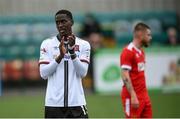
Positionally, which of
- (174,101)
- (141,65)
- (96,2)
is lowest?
(174,101)

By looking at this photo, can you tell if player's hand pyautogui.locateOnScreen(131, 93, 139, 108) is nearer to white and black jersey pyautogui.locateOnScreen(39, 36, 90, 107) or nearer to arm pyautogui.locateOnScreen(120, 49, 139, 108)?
arm pyautogui.locateOnScreen(120, 49, 139, 108)

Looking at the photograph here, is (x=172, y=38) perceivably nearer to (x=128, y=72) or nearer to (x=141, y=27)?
(x=141, y=27)

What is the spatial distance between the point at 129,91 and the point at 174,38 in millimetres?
10397

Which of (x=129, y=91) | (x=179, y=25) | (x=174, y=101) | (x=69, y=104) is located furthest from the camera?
(x=179, y=25)

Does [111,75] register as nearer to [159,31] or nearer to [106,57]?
[106,57]

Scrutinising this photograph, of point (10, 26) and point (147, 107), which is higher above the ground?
point (10, 26)

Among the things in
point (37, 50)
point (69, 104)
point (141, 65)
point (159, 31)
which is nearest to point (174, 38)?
point (159, 31)

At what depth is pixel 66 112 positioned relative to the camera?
24.1 feet

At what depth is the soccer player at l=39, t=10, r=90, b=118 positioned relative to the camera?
7199mm

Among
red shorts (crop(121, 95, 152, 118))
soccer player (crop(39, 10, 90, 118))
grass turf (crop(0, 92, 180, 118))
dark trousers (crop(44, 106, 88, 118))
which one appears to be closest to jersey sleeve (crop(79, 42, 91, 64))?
soccer player (crop(39, 10, 90, 118))

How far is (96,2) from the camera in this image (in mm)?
22828

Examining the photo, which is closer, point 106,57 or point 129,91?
point 129,91

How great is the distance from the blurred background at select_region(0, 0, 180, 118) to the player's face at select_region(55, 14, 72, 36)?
19.0 feet

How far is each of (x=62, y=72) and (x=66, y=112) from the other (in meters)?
0.46
